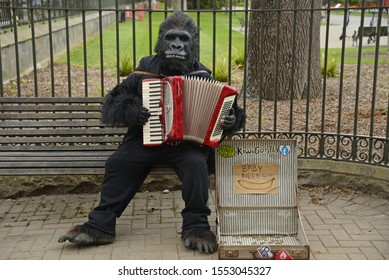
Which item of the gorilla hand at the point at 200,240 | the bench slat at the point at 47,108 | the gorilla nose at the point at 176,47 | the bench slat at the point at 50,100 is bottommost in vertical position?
the gorilla hand at the point at 200,240

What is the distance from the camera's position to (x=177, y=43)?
3.89m

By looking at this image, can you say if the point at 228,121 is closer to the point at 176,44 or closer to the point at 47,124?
the point at 176,44

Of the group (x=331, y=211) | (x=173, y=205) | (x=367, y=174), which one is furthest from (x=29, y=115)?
(x=367, y=174)

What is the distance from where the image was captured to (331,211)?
15.6 ft

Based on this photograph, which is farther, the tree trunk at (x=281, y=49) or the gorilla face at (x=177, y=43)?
the tree trunk at (x=281, y=49)

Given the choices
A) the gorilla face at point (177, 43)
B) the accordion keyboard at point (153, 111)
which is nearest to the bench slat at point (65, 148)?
the accordion keyboard at point (153, 111)

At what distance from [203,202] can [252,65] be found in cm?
427

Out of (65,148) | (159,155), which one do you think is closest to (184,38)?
(159,155)

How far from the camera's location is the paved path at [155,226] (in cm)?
392

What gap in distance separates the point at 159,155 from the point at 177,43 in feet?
2.73

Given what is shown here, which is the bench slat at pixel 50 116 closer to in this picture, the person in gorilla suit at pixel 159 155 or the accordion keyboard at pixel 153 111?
the person in gorilla suit at pixel 159 155

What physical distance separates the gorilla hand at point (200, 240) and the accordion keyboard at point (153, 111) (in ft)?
2.27

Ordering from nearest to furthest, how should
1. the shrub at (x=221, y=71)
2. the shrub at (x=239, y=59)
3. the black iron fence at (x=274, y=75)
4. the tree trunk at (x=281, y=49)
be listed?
the black iron fence at (x=274, y=75)
the tree trunk at (x=281, y=49)
the shrub at (x=221, y=71)
the shrub at (x=239, y=59)

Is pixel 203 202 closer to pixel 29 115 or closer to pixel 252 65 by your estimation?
pixel 29 115
